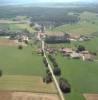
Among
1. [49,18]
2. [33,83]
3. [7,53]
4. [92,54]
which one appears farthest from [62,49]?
[49,18]

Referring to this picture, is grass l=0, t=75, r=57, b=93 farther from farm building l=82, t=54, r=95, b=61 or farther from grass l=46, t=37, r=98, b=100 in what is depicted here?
farm building l=82, t=54, r=95, b=61

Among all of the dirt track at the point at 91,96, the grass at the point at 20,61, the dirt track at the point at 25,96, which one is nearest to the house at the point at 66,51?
the grass at the point at 20,61

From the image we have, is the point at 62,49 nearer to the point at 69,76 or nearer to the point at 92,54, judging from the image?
the point at 92,54

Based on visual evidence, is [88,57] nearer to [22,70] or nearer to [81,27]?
[22,70]

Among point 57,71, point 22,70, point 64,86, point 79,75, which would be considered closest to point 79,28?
point 22,70

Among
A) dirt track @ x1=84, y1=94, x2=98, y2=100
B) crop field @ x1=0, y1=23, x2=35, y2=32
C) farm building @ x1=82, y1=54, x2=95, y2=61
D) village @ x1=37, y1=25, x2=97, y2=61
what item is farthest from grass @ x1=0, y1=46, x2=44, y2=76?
crop field @ x1=0, y1=23, x2=35, y2=32

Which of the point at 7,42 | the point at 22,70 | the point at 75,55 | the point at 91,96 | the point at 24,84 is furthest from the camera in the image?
the point at 7,42

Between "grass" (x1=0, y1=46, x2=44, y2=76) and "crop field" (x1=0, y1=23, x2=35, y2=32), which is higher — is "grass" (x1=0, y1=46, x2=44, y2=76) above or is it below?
above

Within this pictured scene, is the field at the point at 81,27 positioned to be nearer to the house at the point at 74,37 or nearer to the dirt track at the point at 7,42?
the house at the point at 74,37

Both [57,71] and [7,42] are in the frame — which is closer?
[57,71]
